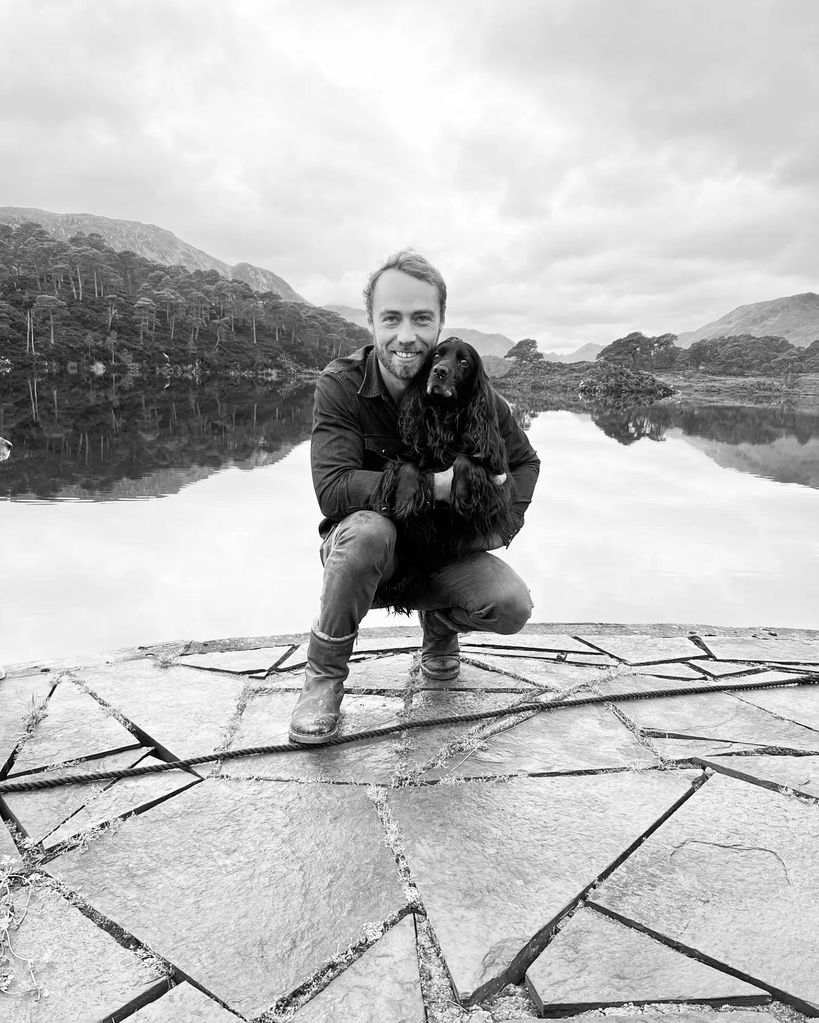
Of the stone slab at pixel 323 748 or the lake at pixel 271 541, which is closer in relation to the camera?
the stone slab at pixel 323 748

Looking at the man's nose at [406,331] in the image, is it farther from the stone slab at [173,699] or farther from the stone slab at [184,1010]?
the stone slab at [184,1010]

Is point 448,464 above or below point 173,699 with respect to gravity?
above

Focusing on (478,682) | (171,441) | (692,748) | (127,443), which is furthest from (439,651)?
(171,441)

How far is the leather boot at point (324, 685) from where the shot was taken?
231 cm

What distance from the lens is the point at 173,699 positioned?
2691 mm

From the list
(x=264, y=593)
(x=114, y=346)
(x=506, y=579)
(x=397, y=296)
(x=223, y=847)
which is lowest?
(x=264, y=593)

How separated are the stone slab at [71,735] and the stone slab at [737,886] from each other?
166 cm

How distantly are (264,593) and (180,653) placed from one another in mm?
1896

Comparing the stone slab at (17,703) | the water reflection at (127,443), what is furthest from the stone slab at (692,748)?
the water reflection at (127,443)

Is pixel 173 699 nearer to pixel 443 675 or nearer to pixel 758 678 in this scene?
pixel 443 675

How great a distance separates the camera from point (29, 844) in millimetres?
1715

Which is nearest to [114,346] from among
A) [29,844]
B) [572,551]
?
[572,551]

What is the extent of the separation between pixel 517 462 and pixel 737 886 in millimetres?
1723

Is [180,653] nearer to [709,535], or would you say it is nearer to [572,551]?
[572,551]
